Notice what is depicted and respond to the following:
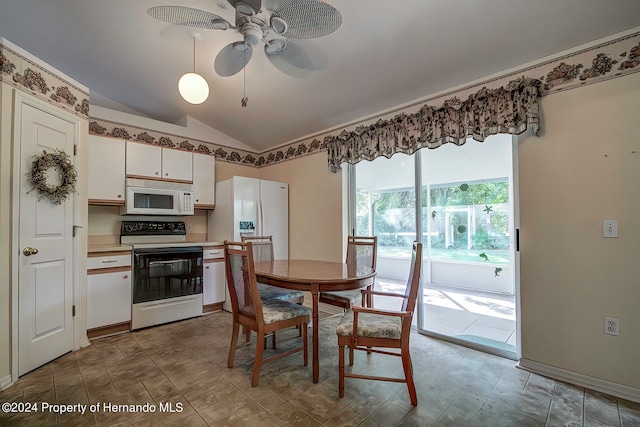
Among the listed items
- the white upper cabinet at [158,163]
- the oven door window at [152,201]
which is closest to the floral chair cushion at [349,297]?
the oven door window at [152,201]

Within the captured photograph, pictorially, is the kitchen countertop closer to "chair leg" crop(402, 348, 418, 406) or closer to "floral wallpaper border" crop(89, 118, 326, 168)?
"floral wallpaper border" crop(89, 118, 326, 168)

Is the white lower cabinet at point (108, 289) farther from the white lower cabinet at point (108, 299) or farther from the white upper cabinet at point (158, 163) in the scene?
the white upper cabinet at point (158, 163)

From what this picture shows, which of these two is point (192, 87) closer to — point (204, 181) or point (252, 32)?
point (252, 32)

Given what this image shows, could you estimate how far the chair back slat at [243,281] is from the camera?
196 cm

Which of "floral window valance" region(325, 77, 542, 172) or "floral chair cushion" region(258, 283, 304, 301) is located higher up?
"floral window valance" region(325, 77, 542, 172)

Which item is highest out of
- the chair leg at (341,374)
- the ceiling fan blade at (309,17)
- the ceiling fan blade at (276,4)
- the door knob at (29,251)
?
the ceiling fan blade at (276,4)

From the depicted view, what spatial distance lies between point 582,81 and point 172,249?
13.3 feet

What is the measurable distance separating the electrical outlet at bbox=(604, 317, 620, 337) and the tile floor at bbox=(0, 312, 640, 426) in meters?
0.42

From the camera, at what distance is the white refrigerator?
12.2 ft

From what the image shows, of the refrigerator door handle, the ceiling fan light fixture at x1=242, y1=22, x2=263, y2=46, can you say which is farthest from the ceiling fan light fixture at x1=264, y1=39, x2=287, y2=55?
the refrigerator door handle

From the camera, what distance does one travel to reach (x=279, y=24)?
1.71 metres

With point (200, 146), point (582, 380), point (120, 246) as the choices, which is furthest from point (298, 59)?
point (582, 380)

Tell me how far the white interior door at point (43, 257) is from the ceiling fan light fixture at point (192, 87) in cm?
125

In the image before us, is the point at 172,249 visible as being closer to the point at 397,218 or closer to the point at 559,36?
the point at 397,218
